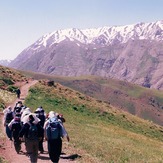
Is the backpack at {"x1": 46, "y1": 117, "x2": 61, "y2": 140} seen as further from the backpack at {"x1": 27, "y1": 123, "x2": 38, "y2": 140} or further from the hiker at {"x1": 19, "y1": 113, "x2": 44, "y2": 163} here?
the backpack at {"x1": 27, "y1": 123, "x2": 38, "y2": 140}

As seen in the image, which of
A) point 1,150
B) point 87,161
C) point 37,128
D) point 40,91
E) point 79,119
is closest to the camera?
point 37,128

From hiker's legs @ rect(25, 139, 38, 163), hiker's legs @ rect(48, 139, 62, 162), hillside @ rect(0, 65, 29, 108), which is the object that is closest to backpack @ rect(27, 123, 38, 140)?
hiker's legs @ rect(25, 139, 38, 163)

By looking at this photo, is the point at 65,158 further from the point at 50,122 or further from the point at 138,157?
the point at 138,157

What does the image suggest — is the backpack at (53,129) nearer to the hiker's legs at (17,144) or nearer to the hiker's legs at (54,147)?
the hiker's legs at (54,147)

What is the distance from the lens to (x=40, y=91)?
245 ft

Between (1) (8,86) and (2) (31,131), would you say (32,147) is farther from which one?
(1) (8,86)

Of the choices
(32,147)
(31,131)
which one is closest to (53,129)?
(31,131)

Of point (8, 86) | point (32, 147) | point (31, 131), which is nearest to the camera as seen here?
point (31, 131)

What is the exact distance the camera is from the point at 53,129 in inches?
738

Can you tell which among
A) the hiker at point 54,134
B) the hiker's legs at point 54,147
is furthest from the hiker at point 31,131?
A: the hiker's legs at point 54,147

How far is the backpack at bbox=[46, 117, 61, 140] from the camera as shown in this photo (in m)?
18.8

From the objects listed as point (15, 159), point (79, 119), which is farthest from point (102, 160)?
point (79, 119)

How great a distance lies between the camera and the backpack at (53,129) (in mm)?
18750

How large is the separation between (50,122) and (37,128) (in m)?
0.72
